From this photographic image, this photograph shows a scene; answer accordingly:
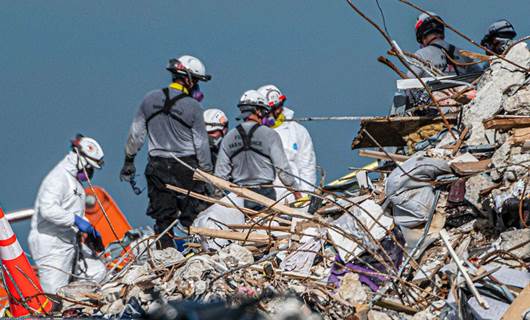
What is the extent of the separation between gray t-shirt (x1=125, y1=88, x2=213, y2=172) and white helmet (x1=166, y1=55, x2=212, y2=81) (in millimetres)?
304

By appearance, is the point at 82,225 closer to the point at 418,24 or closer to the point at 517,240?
the point at 418,24

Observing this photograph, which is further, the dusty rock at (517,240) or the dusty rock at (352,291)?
the dusty rock at (352,291)

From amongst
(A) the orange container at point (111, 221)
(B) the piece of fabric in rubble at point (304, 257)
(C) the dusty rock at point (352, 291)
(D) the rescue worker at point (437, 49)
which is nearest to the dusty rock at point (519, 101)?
(B) the piece of fabric in rubble at point (304, 257)

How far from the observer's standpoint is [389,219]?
746 centimetres

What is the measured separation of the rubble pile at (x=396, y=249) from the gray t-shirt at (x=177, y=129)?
9.83 ft

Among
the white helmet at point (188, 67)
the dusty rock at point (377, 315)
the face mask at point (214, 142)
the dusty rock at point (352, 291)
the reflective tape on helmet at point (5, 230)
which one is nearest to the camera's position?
the dusty rock at point (377, 315)

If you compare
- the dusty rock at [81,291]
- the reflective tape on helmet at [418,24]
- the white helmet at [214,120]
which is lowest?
the dusty rock at [81,291]

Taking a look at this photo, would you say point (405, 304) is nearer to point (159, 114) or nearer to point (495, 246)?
point (495, 246)

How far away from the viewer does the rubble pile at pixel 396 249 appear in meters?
6.21

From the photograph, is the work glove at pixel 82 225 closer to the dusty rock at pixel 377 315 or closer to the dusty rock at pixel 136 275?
the dusty rock at pixel 136 275

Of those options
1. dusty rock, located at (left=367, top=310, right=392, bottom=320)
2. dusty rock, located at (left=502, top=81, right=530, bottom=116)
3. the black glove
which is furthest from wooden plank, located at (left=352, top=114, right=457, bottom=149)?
the black glove

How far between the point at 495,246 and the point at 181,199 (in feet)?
18.1

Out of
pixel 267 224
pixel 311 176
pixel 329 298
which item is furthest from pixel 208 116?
pixel 329 298

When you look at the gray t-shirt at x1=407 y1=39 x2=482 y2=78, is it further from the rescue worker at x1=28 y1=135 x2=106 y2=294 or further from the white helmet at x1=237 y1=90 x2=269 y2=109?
the rescue worker at x1=28 y1=135 x2=106 y2=294
